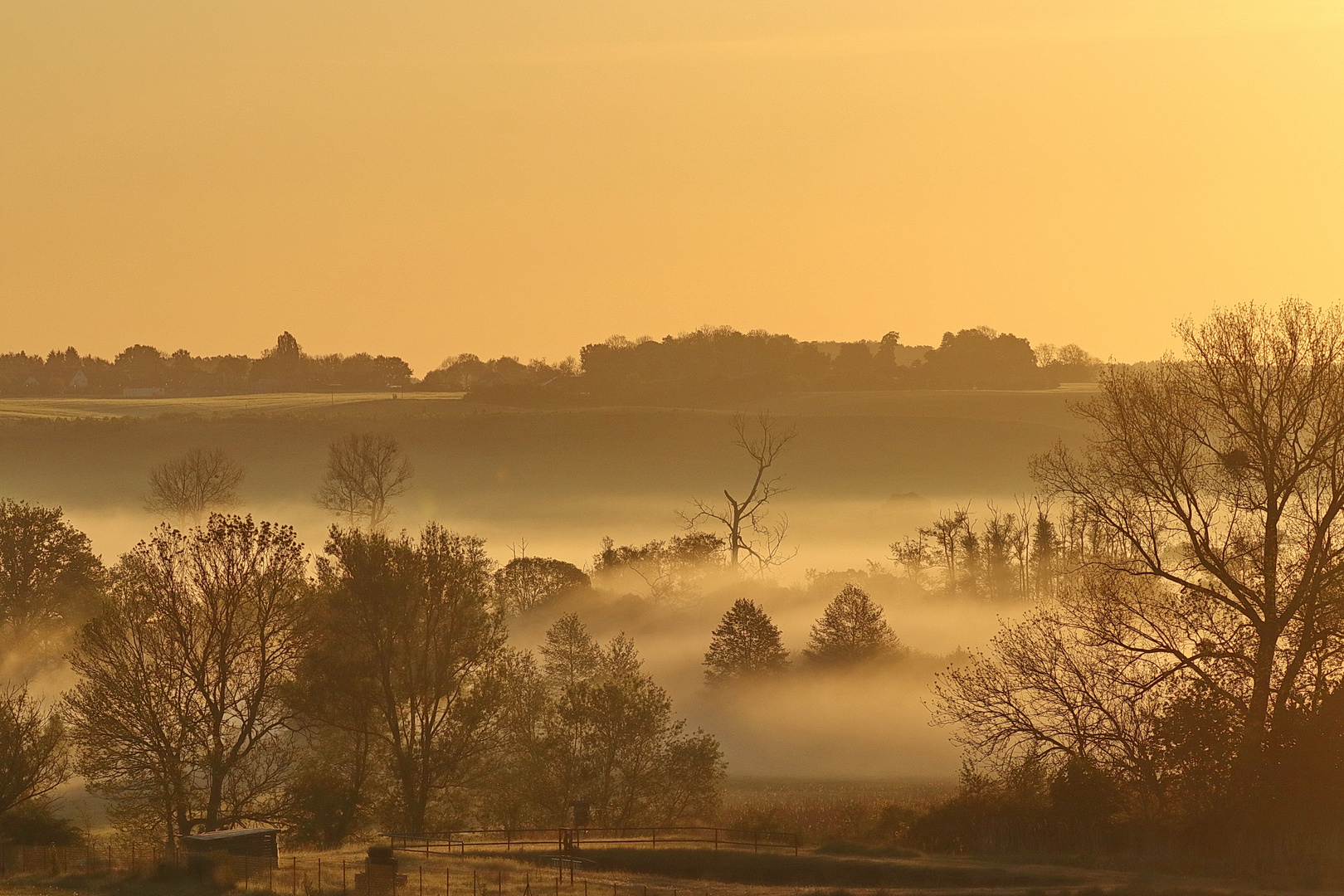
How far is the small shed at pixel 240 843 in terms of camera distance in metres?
48.2

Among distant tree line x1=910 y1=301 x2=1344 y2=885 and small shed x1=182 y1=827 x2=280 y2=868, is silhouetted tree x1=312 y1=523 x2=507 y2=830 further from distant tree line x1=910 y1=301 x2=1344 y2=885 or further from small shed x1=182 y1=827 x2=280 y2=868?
distant tree line x1=910 y1=301 x2=1344 y2=885

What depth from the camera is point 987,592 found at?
142 meters

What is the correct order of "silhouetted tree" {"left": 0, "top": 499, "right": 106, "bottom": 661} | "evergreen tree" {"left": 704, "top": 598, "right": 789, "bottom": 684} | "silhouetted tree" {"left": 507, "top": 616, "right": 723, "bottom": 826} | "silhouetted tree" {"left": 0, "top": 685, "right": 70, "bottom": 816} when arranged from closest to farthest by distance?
1. "silhouetted tree" {"left": 0, "top": 685, "right": 70, "bottom": 816}
2. "silhouetted tree" {"left": 507, "top": 616, "right": 723, "bottom": 826}
3. "silhouetted tree" {"left": 0, "top": 499, "right": 106, "bottom": 661}
4. "evergreen tree" {"left": 704, "top": 598, "right": 789, "bottom": 684}

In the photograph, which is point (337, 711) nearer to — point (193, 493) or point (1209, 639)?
point (1209, 639)

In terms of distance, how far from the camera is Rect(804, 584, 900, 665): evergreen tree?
101m

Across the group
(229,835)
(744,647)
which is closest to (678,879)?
(229,835)

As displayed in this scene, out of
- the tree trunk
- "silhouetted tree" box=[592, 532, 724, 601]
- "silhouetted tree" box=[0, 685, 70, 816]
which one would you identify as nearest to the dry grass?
the tree trunk

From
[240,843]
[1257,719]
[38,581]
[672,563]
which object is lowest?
[240,843]

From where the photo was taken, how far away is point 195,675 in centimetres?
6291

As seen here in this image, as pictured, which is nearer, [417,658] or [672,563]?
[417,658]

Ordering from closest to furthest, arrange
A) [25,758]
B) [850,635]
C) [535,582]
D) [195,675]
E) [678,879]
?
[678,879] < [25,758] < [195,675] < [850,635] < [535,582]

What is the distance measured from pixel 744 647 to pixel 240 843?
182ft

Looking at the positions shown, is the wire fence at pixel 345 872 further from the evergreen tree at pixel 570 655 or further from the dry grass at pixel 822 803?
the evergreen tree at pixel 570 655

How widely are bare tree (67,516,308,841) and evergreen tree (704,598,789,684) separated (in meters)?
37.9
